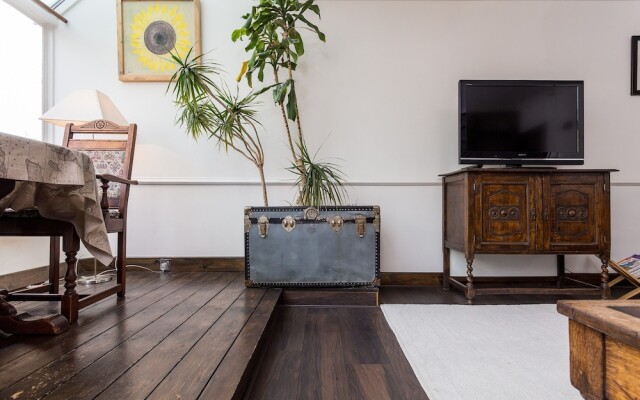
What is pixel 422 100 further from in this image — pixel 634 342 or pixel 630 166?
pixel 634 342

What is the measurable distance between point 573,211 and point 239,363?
236cm

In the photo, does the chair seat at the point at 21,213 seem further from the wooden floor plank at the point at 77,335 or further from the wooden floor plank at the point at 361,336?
the wooden floor plank at the point at 361,336

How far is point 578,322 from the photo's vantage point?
72 centimetres

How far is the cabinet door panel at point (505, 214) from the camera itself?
7.77 ft

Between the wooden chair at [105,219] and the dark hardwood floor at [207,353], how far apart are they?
0.12 m

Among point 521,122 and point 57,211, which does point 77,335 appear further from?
point 521,122

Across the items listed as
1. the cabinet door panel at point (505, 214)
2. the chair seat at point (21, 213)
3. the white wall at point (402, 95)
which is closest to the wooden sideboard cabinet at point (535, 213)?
the cabinet door panel at point (505, 214)

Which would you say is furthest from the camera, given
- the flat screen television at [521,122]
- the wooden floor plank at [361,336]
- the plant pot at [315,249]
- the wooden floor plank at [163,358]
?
the flat screen television at [521,122]

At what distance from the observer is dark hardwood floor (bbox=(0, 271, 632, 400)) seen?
3.51 feet

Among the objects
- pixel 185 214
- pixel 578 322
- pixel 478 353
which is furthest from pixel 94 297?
pixel 578 322

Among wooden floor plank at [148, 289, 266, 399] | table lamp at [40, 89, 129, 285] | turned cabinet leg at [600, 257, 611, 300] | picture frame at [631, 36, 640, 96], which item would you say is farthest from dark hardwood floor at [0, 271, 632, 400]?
picture frame at [631, 36, 640, 96]

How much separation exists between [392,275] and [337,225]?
86cm

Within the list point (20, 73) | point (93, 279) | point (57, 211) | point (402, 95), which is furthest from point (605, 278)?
point (20, 73)

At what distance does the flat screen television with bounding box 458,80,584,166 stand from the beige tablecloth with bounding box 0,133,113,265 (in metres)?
2.35
